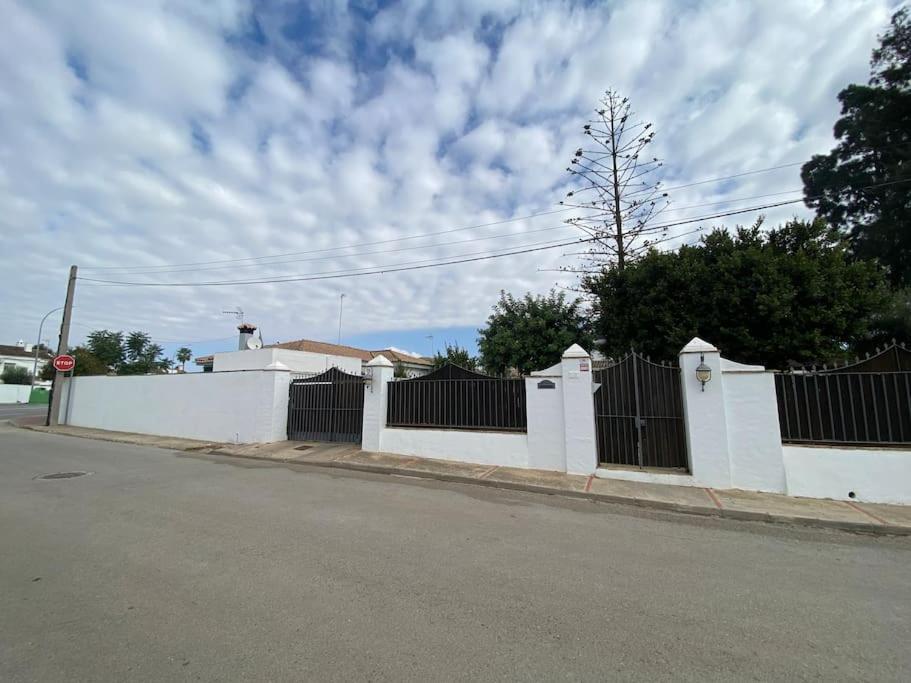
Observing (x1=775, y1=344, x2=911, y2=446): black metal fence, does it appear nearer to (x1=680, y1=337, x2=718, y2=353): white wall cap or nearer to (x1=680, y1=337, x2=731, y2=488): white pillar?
(x1=680, y1=337, x2=731, y2=488): white pillar

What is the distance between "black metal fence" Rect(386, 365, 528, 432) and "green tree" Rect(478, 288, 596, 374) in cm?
628

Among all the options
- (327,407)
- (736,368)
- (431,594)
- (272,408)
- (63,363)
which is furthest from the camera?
(63,363)

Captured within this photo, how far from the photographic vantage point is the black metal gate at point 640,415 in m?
8.20

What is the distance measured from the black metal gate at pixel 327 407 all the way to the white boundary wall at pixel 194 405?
43 cm

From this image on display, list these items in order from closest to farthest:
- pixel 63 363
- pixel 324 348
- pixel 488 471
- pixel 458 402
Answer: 1. pixel 488 471
2. pixel 458 402
3. pixel 63 363
4. pixel 324 348

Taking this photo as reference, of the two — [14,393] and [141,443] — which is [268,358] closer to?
[141,443]

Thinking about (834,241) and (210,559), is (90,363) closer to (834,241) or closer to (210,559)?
(210,559)

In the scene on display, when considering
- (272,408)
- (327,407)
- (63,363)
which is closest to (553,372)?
(327,407)

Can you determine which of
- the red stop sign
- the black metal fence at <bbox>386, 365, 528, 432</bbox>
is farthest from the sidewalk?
the red stop sign

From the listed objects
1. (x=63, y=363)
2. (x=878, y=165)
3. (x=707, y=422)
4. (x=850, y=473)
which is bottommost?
(x=850, y=473)

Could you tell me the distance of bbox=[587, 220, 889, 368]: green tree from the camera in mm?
10688

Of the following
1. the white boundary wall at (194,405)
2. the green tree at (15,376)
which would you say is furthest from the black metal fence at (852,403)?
the green tree at (15,376)

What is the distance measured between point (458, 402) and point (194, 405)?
1014cm

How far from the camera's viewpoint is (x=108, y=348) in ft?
134
